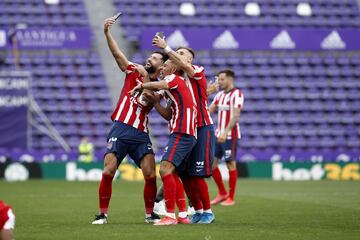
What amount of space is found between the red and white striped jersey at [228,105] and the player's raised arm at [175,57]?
16.4 ft

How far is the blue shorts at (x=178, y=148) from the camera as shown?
11.2 metres

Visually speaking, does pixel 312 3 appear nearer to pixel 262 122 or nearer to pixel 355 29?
pixel 355 29

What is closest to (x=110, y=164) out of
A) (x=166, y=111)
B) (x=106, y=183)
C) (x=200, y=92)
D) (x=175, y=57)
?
(x=106, y=183)

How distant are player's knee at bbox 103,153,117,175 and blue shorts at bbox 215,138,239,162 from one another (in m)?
5.11

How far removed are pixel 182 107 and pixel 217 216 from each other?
2.37 metres

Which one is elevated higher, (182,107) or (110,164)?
(182,107)

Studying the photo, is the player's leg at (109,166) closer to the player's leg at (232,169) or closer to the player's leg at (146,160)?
the player's leg at (146,160)

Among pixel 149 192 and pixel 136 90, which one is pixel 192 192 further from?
pixel 136 90

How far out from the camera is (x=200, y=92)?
460 inches

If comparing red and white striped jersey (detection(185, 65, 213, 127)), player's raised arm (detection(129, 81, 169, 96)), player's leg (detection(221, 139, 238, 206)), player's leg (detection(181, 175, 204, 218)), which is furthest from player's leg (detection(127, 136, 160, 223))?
player's leg (detection(221, 139, 238, 206))

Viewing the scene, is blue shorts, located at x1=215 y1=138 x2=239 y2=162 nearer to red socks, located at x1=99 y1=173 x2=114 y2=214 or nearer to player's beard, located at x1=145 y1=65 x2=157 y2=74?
player's beard, located at x1=145 y1=65 x2=157 y2=74

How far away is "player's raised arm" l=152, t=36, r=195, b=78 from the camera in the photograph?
36.5 ft

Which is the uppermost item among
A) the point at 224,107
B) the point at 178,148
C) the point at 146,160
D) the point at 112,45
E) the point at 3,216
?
the point at 112,45

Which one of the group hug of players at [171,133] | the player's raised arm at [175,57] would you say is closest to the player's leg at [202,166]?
the group hug of players at [171,133]
